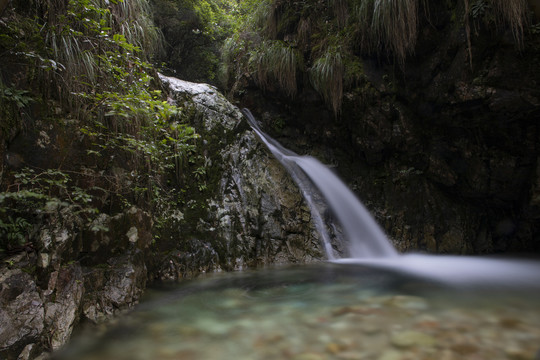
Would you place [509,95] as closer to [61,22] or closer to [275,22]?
[275,22]

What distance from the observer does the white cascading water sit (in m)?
3.21

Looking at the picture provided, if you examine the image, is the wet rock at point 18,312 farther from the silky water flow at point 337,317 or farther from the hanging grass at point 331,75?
the hanging grass at point 331,75

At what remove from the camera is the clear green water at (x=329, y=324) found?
1.56 meters

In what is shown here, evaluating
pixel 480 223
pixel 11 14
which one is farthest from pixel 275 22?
pixel 480 223

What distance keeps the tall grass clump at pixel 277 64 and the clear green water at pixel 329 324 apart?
4.53 m

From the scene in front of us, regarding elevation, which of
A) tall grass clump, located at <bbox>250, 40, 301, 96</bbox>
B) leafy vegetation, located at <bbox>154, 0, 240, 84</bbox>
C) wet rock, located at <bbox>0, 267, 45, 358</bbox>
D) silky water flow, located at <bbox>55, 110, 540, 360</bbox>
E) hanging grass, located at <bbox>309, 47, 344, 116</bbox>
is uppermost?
leafy vegetation, located at <bbox>154, 0, 240, 84</bbox>

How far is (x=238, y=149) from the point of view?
5.07 metres

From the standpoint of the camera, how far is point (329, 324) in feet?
6.25

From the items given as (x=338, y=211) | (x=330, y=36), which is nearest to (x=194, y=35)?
(x=330, y=36)

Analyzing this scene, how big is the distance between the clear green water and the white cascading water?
572mm

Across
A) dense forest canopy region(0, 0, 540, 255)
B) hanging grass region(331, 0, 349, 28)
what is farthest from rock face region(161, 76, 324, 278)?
hanging grass region(331, 0, 349, 28)

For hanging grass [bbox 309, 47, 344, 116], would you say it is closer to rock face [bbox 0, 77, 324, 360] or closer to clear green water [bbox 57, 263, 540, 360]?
rock face [bbox 0, 77, 324, 360]

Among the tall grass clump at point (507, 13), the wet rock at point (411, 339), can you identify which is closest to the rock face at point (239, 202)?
the wet rock at point (411, 339)

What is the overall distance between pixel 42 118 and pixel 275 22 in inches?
217
